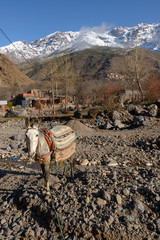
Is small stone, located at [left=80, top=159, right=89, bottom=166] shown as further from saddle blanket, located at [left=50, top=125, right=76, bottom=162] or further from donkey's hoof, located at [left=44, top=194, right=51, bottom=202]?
donkey's hoof, located at [left=44, top=194, right=51, bottom=202]

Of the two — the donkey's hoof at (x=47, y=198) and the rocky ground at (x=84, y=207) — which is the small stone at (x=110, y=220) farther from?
the donkey's hoof at (x=47, y=198)

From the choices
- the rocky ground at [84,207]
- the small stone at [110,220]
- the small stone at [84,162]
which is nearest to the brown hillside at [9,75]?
the small stone at [84,162]

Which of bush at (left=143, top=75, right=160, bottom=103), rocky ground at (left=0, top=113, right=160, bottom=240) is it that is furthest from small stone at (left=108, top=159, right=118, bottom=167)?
bush at (left=143, top=75, right=160, bottom=103)

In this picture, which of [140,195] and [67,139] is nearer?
[140,195]

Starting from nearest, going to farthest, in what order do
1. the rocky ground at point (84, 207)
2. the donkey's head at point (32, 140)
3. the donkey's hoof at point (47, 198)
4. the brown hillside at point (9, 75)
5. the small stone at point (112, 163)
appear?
the rocky ground at point (84, 207), the donkey's head at point (32, 140), the donkey's hoof at point (47, 198), the small stone at point (112, 163), the brown hillside at point (9, 75)

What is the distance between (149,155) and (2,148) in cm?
807

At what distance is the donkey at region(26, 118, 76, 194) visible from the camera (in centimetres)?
358

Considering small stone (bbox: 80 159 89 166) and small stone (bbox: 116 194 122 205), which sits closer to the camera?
small stone (bbox: 116 194 122 205)

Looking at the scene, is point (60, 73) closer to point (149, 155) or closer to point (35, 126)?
point (149, 155)

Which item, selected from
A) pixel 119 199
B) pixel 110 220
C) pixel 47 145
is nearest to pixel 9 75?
pixel 47 145

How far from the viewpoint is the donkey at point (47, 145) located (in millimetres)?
3580

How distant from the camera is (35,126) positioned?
3781 mm

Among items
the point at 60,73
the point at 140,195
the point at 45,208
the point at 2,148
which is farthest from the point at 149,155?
the point at 60,73

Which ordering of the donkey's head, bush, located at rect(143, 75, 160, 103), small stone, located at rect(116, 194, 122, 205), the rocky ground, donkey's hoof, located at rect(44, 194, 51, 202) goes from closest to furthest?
the rocky ground < the donkey's head < small stone, located at rect(116, 194, 122, 205) < donkey's hoof, located at rect(44, 194, 51, 202) < bush, located at rect(143, 75, 160, 103)
